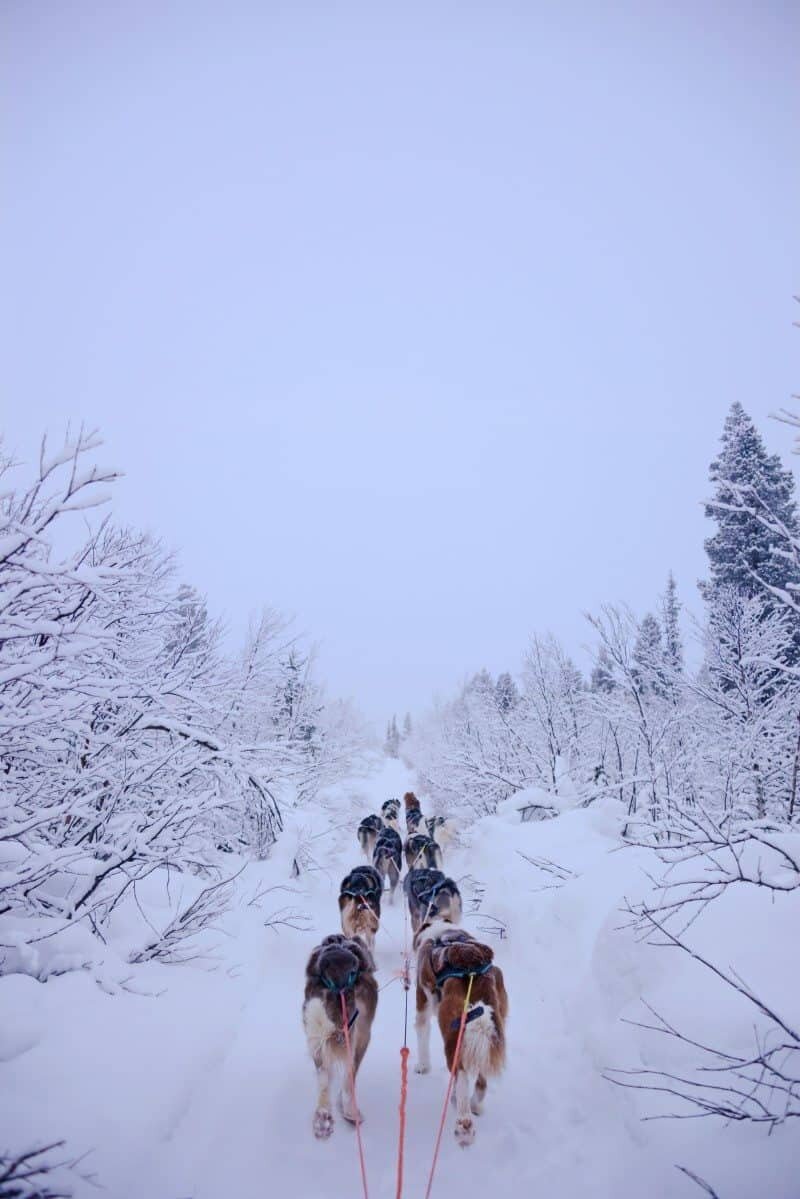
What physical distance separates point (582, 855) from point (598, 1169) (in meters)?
4.30

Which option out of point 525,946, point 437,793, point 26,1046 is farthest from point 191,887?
point 437,793

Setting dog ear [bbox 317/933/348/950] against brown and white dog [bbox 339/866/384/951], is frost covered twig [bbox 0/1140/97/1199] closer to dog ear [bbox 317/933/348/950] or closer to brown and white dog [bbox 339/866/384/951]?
dog ear [bbox 317/933/348/950]

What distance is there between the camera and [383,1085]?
4.12 meters

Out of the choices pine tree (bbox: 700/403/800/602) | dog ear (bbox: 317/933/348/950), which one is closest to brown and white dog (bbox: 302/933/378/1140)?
dog ear (bbox: 317/933/348/950)

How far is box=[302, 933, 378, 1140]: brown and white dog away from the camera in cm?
359

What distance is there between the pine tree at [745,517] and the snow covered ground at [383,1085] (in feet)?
39.3

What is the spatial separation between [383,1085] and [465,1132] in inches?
36.9

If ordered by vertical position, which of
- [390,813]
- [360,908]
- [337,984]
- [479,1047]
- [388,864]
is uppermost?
[390,813]

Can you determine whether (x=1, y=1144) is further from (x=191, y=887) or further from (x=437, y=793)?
(x=437, y=793)

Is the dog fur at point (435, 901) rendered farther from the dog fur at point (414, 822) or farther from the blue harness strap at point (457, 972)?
the dog fur at point (414, 822)

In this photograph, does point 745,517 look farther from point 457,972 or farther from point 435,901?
point 457,972

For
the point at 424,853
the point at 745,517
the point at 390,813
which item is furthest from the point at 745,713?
the point at 390,813

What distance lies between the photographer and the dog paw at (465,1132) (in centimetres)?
341

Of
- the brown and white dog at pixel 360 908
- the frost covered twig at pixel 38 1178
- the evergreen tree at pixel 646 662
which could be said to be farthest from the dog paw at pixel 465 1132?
the evergreen tree at pixel 646 662
